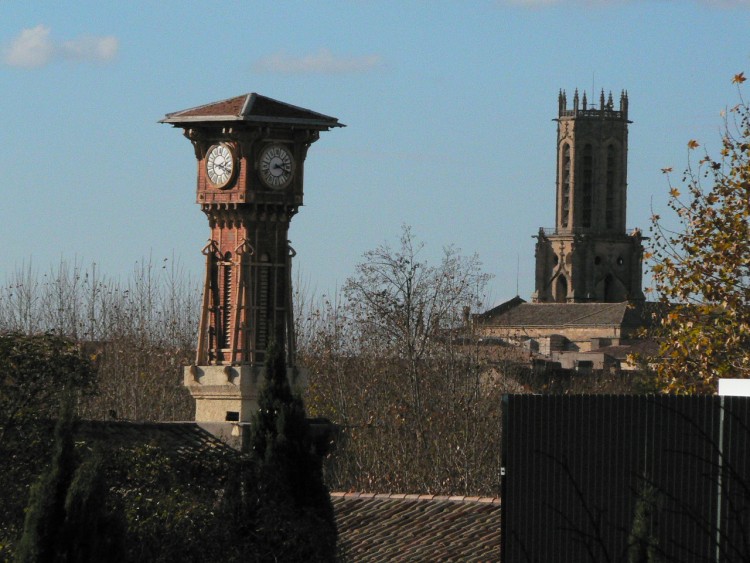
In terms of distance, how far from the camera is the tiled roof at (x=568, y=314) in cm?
10275

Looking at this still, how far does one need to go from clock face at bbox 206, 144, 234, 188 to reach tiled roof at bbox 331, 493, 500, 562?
8.32 meters

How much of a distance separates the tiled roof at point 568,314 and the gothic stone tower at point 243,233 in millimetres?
70143

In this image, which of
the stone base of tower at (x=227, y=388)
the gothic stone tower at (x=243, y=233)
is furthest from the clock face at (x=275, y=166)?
the stone base of tower at (x=227, y=388)

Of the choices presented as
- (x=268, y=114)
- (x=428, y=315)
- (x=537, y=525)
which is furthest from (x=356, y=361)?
(x=537, y=525)

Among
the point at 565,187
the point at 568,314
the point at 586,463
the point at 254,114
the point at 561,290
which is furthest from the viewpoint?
the point at 565,187

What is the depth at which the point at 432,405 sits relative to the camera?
37500 millimetres

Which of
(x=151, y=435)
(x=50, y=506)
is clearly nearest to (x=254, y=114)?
(x=151, y=435)

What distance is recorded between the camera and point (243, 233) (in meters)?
32.1

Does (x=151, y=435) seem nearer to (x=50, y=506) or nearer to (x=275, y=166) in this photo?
(x=275, y=166)

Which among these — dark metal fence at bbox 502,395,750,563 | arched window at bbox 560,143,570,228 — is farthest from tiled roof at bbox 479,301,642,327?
dark metal fence at bbox 502,395,750,563

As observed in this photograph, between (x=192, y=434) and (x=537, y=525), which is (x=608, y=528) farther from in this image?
(x=192, y=434)

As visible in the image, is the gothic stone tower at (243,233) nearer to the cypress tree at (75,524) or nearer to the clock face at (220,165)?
the clock face at (220,165)

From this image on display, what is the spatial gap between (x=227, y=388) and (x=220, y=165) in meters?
4.24

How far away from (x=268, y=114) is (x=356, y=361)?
10907mm
